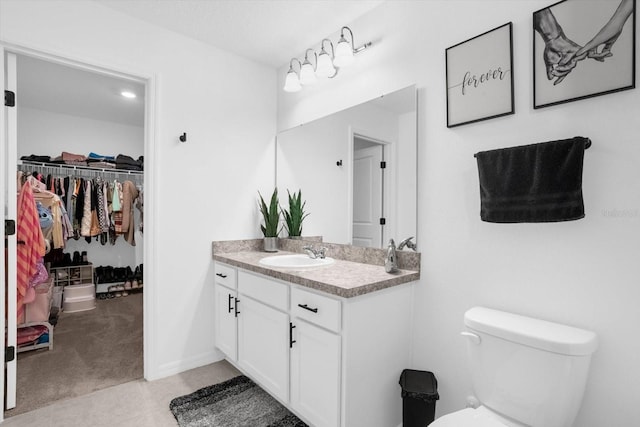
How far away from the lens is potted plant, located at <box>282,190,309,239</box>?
2578 millimetres

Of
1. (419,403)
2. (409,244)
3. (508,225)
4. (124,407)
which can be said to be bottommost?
(124,407)

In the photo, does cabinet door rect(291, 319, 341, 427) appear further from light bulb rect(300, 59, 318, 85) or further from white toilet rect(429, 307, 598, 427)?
light bulb rect(300, 59, 318, 85)

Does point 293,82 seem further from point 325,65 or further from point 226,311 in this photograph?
point 226,311

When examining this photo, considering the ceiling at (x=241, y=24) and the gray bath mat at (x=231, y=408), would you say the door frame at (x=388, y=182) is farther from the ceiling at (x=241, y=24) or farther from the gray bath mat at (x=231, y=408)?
the gray bath mat at (x=231, y=408)

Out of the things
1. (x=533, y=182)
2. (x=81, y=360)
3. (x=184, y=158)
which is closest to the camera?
(x=533, y=182)

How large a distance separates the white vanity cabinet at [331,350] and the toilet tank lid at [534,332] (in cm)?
42

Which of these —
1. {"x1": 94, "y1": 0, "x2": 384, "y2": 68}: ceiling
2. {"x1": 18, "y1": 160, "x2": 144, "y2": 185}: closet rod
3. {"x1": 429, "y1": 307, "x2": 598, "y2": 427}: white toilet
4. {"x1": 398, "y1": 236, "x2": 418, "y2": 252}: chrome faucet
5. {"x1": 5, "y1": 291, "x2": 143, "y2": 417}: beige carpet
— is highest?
{"x1": 94, "y1": 0, "x2": 384, "y2": 68}: ceiling

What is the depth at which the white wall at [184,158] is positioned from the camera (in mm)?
2053

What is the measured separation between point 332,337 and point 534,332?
80 cm

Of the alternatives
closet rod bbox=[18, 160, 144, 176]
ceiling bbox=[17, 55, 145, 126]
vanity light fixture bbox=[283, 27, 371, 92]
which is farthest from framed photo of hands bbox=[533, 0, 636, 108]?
closet rod bbox=[18, 160, 144, 176]

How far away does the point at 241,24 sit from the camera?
7.09ft

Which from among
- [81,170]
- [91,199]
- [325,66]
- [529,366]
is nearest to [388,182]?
[325,66]

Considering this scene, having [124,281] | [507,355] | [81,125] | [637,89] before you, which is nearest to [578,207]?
[637,89]

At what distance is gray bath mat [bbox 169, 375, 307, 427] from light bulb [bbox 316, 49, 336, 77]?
2133 millimetres
